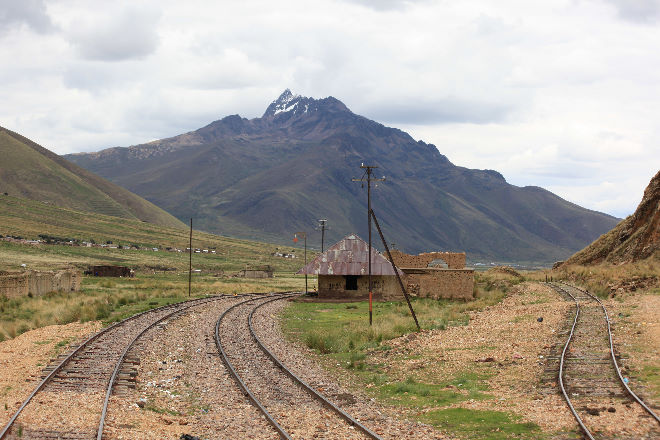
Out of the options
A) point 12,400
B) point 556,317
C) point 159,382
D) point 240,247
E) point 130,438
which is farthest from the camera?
point 240,247

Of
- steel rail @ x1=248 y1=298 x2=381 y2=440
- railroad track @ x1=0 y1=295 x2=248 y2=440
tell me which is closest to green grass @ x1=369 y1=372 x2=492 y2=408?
steel rail @ x1=248 y1=298 x2=381 y2=440

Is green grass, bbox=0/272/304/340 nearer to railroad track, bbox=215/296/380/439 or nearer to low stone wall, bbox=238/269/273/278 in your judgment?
railroad track, bbox=215/296/380/439

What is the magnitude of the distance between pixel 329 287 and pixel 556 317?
24.6 metres

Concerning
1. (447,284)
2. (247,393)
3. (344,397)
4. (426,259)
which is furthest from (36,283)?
(344,397)

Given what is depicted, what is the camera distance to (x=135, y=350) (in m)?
22.5

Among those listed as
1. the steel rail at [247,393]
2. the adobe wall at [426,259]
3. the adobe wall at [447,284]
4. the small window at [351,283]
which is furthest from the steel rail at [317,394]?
the adobe wall at [426,259]

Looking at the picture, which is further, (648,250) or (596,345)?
(648,250)

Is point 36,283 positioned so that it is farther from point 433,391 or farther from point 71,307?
point 433,391

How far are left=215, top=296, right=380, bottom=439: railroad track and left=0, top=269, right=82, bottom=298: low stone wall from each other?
22218 mm

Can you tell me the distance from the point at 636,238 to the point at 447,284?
741 inches

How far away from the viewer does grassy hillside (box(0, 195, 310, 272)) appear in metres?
93.1

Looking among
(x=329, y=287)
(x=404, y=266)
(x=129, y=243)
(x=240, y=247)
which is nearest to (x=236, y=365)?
(x=329, y=287)

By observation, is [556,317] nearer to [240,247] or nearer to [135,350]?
[135,350]

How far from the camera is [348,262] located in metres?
51.8
